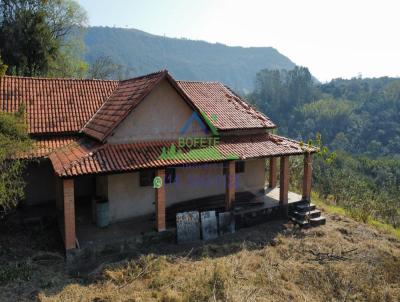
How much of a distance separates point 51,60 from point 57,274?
24.8 meters

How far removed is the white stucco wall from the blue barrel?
0.43 m

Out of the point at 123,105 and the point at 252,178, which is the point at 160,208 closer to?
the point at 123,105

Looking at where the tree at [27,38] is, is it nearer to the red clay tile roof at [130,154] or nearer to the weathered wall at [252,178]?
the red clay tile roof at [130,154]

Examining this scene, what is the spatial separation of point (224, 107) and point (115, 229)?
852cm

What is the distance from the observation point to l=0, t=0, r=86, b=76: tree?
2888 centimetres

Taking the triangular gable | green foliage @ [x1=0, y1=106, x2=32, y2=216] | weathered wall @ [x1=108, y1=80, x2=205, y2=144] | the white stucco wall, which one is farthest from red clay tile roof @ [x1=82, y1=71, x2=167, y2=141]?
green foliage @ [x1=0, y1=106, x2=32, y2=216]

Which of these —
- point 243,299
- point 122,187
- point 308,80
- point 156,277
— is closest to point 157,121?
point 122,187

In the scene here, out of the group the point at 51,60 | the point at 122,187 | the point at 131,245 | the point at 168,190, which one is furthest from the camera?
the point at 51,60

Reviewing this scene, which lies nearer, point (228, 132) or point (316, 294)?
point (316, 294)

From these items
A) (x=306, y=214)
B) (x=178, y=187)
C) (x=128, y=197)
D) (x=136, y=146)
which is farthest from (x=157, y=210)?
(x=306, y=214)

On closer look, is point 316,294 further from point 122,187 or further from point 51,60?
point 51,60

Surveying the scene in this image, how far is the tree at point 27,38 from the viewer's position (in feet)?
94.7

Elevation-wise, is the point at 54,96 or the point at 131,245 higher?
the point at 54,96

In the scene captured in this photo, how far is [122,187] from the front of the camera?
→ 14648mm
